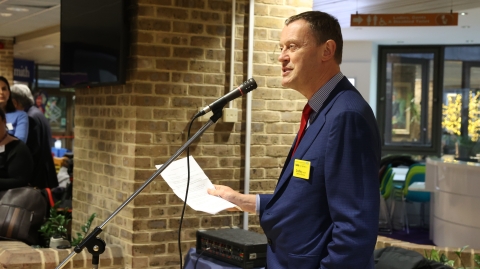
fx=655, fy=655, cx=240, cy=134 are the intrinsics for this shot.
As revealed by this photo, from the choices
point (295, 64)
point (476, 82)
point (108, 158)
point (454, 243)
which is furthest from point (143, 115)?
point (476, 82)

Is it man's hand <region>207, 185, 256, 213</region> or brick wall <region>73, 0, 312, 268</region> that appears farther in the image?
brick wall <region>73, 0, 312, 268</region>

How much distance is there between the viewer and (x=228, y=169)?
4059 mm

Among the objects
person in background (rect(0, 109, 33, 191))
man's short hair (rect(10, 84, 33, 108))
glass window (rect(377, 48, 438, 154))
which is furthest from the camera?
glass window (rect(377, 48, 438, 154))

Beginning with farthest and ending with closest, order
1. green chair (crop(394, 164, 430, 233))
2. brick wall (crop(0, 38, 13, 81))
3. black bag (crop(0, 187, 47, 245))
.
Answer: brick wall (crop(0, 38, 13, 81)) < green chair (crop(394, 164, 430, 233)) < black bag (crop(0, 187, 47, 245))

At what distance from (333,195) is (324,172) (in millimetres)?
78

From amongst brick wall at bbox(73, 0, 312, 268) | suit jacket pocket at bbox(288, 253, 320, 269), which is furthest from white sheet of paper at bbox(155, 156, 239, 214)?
brick wall at bbox(73, 0, 312, 268)

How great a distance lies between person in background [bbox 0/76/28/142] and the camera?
5719mm

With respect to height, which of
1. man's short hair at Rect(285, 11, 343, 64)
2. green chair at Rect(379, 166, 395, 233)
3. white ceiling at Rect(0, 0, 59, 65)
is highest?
white ceiling at Rect(0, 0, 59, 65)

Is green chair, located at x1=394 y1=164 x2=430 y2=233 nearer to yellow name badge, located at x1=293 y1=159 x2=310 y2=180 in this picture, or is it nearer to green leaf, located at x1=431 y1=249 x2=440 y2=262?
green leaf, located at x1=431 y1=249 x2=440 y2=262

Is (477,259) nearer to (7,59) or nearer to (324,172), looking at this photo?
(324,172)

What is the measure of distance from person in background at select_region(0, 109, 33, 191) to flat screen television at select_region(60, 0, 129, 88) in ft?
2.33

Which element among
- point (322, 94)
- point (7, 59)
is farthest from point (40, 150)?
point (7, 59)

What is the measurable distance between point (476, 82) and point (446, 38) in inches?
65.7

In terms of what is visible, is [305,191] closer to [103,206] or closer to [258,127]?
[258,127]
